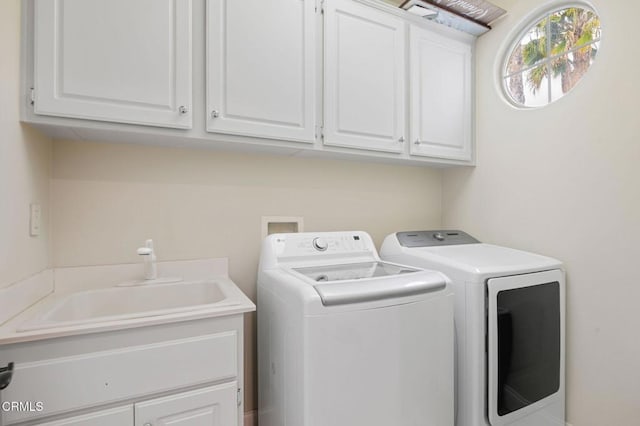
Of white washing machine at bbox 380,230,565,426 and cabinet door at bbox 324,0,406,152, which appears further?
cabinet door at bbox 324,0,406,152

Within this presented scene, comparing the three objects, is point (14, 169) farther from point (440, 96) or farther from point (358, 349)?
point (440, 96)

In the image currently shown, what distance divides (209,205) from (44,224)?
0.70 metres

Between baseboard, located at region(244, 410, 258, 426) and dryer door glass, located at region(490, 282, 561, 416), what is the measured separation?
50.4 inches

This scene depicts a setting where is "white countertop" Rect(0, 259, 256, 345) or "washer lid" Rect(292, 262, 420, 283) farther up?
"washer lid" Rect(292, 262, 420, 283)

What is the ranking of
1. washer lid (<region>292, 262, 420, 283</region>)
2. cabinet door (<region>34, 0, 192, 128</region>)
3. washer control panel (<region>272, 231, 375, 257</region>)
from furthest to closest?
A: washer control panel (<region>272, 231, 375, 257</region>), washer lid (<region>292, 262, 420, 283</region>), cabinet door (<region>34, 0, 192, 128</region>)

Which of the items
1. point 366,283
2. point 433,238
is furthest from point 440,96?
point 366,283

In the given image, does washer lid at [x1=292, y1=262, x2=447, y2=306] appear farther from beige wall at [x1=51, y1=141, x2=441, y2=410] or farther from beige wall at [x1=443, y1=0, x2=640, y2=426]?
beige wall at [x1=443, y1=0, x2=640, y2=426]

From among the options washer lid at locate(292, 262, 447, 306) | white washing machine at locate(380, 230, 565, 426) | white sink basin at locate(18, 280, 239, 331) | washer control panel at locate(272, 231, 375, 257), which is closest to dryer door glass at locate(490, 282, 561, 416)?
white washing machine at locate(380, 230, 565, 426)

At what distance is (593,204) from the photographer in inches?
62.4

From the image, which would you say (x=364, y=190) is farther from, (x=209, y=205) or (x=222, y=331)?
(x=222, y=331)

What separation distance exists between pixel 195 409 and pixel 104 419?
27 cm

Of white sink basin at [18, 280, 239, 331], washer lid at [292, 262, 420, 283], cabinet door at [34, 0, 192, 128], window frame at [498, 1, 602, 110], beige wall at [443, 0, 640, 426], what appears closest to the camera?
cabinet door at [34, 0, 192, 128]

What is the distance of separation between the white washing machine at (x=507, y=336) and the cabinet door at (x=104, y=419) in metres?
1.37

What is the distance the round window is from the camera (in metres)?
1.69
